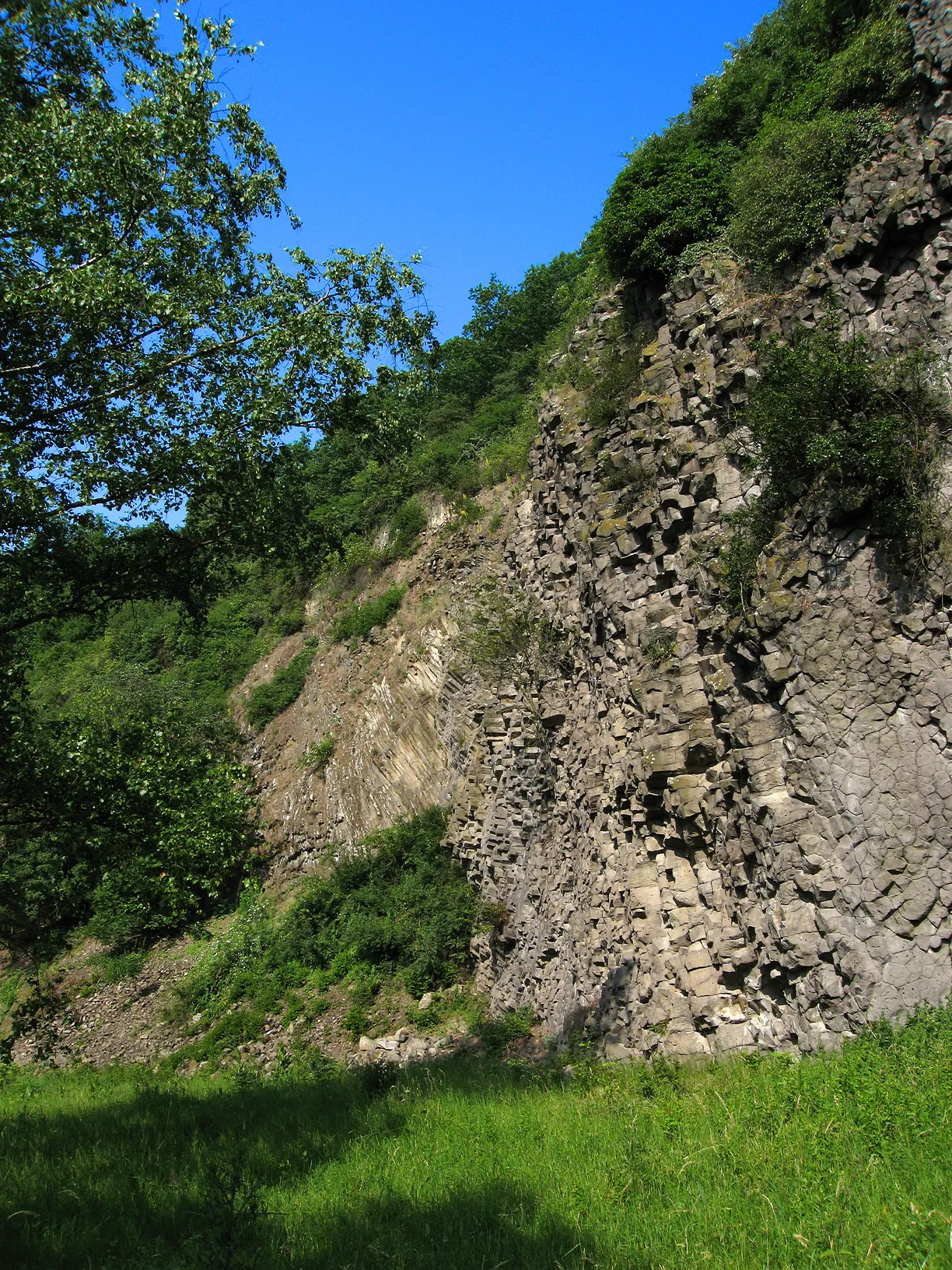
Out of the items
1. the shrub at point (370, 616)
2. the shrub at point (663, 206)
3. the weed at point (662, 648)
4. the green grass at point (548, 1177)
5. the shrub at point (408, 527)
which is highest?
the shrub at point (408, 527)

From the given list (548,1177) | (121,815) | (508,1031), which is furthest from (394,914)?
(548,1177)

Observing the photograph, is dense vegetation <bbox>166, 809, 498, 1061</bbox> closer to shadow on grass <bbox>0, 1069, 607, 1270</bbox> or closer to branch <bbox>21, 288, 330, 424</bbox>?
shadow on grass <bbox>0, 1069, 607, 1270</bbox>

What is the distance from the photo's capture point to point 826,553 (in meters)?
8.27

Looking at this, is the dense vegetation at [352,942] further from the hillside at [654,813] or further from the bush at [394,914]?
the hillside at [654,813]

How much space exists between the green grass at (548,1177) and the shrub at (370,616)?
17212 mm

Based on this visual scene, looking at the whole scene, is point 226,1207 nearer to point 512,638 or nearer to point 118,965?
point 512,638

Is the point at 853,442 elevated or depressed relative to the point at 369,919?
elevated

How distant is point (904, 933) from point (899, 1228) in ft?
10.6

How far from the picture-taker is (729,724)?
351 inches

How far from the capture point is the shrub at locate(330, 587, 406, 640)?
24.5 metres

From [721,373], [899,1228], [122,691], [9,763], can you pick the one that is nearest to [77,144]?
[9,763]

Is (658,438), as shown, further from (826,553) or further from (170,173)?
(170,173)

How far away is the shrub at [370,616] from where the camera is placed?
24453mm

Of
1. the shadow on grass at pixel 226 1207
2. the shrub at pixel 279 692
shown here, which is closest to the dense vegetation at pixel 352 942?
the shrub at pixel 279 692
